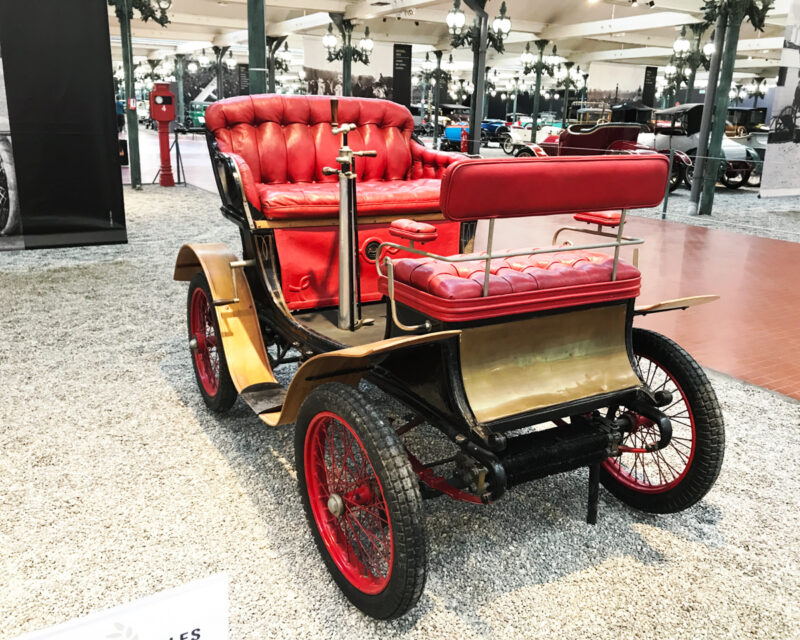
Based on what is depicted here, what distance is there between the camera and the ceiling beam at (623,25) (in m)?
17.3

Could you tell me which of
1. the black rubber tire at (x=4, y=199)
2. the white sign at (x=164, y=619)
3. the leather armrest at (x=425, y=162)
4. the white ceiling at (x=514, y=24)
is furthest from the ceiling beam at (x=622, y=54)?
the white sign at (x=164, y=619)

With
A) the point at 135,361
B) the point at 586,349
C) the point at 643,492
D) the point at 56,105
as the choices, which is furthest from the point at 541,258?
the point at 56,105

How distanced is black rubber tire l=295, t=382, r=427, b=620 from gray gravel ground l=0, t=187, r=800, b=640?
132 millimetres

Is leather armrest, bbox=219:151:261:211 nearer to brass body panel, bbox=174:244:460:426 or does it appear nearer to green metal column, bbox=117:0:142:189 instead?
brass body panel, bbox=174:244:460:426

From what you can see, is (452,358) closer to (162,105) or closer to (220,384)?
(220,384)

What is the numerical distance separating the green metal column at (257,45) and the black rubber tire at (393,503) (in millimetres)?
5532

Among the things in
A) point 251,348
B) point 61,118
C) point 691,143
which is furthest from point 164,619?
point 691,143

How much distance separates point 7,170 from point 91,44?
4.74 ft

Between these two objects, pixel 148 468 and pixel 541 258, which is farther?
pixel 148 468

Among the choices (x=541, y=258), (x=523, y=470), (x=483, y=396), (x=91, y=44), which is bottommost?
(x=523, y=470)

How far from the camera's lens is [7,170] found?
6438 mm

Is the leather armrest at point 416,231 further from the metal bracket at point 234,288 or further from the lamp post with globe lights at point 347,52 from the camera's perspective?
the lamp post with globe lights at point 347,52

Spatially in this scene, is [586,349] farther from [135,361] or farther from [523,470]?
[135,361]

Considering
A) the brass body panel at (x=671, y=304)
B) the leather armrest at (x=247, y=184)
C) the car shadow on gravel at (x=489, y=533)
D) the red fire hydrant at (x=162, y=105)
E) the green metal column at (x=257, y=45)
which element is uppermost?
the green metal column at (x=257, y=45)
